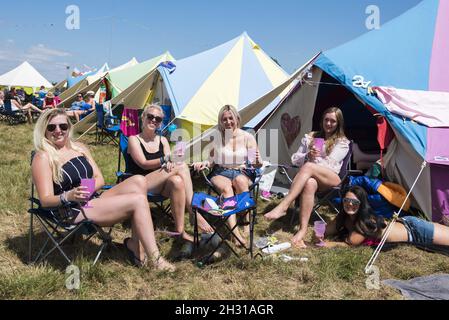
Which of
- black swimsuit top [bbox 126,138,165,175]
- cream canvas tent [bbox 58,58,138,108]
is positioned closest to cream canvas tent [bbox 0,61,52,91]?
cream canvas tent [bbox 58,58,138,108]

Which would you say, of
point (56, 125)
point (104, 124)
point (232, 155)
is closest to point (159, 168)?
point (232, 155)

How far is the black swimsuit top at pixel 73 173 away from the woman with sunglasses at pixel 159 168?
513 millimetres

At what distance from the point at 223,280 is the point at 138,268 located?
57 centimetres

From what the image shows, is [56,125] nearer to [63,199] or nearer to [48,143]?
[48,143]

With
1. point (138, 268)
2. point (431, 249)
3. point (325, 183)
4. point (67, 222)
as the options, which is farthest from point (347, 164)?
point (67, 222)

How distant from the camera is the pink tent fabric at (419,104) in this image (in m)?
3.44

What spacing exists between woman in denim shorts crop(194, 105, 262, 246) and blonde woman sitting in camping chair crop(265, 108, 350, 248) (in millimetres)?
371

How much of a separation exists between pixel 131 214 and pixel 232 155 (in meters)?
1.26

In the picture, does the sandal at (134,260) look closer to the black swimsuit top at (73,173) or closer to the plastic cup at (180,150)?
the black swimsuit top at (73,173)

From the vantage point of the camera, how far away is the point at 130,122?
5562 mm

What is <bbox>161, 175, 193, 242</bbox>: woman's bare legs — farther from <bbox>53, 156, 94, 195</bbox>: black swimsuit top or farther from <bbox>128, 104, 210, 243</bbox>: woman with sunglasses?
<bbox>53, 156, 94, 195</bbox>: black swimsuit top

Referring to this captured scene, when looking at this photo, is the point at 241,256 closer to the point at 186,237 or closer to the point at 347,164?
the point at 186,237

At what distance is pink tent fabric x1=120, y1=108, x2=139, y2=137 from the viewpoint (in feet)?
18.1

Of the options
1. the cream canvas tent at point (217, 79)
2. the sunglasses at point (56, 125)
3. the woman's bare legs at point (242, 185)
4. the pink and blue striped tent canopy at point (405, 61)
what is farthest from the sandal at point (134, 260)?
the cream canvas tent at point (217, 79)
